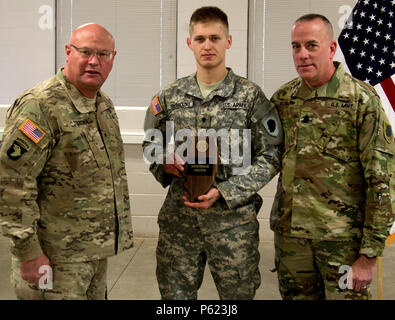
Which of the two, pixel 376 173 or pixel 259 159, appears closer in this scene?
pixel 376 173

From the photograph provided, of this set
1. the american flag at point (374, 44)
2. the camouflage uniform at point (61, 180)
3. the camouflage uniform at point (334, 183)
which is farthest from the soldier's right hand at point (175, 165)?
the american flag at point (374, 44)

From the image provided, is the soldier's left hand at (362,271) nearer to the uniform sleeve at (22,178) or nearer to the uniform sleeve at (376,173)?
the uniform sleeve at (376,173)

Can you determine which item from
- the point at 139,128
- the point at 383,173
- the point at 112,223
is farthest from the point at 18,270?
the point at 139,128

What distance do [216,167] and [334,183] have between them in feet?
1.59

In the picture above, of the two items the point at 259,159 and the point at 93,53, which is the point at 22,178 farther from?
the point at 259,159

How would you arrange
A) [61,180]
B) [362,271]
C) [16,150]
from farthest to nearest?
[362,271]
[61,180]
[16,150]

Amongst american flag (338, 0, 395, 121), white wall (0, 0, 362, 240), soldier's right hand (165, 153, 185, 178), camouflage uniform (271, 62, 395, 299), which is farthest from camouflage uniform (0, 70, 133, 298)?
white wall (0, 0, 362, 240)

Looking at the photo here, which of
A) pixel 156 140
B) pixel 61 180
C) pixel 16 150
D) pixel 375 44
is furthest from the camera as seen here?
pixel 375 44

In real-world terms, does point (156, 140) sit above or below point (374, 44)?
below

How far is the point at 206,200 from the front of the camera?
176cm

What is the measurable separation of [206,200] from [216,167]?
14 centimetres

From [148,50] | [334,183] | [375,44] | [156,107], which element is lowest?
[334,183]

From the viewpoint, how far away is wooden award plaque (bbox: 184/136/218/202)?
176 cm

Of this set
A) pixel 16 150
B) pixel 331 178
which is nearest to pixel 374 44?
pixel 331 178
